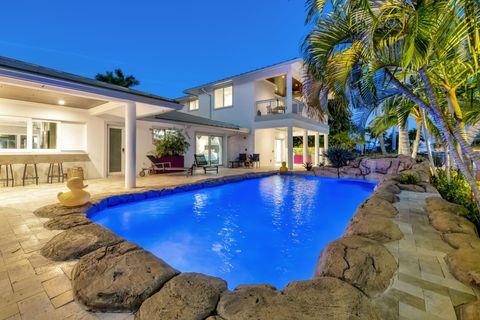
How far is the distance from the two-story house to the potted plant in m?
2.05

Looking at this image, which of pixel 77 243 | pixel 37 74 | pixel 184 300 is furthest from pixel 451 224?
pixel 37 74

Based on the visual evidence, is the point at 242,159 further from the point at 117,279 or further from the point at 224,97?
the point at 117,279

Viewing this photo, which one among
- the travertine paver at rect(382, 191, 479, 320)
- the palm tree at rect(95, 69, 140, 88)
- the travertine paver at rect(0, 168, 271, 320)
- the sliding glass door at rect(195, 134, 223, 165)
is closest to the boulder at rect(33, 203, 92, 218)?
the travertine paver at rect(0, 168, 271, 320)

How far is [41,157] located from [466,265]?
10903 millimetres

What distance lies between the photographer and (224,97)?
16.8 metres

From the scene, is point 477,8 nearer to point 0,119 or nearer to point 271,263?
point 271,263

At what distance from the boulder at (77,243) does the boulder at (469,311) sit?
132 inches

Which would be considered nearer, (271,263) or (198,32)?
(271,263)

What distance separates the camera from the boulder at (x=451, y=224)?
2.84m

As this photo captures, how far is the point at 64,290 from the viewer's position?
1965 millimetres

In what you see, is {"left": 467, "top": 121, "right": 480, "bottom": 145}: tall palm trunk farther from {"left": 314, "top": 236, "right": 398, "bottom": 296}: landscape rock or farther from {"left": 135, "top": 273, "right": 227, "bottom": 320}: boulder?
{"left": 135, "top": 273, "right": 227, "bottom": 320}: boulder

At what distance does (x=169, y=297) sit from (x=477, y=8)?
159 inches

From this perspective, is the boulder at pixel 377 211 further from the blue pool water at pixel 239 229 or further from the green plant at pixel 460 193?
the green plant at pixel 460 193

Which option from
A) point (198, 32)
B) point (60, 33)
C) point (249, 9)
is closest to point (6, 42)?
point (60, 33)
